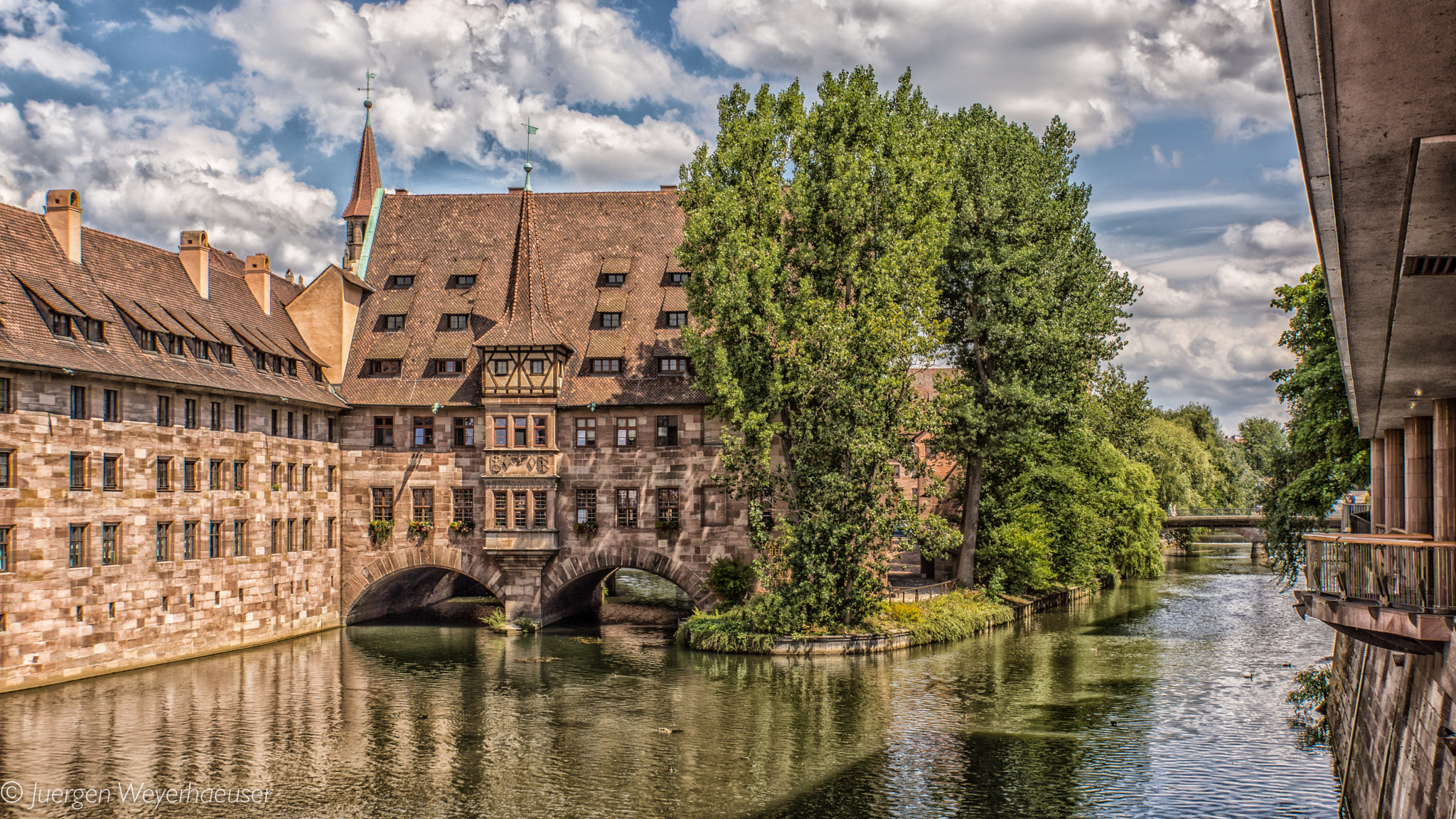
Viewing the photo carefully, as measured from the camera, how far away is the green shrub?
44.7 metres

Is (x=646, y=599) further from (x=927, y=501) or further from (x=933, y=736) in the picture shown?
(x=933, y=736)

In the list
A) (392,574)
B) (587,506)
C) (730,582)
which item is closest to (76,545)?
(392,574)

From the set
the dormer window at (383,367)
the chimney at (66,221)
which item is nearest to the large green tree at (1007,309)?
the dormer window at (383,367)

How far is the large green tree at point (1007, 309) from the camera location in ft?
152

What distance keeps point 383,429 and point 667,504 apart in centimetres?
1277

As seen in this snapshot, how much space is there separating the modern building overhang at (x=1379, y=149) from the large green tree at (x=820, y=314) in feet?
82.6

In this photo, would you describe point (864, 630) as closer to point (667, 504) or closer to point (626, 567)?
point (667, 504)

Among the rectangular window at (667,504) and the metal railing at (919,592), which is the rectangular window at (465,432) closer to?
the rectangular window at (667,504)

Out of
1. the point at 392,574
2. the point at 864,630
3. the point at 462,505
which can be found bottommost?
the point at 864,630

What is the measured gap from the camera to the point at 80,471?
35.8 metres

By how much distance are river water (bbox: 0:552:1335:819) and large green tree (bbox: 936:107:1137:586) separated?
28.9ft

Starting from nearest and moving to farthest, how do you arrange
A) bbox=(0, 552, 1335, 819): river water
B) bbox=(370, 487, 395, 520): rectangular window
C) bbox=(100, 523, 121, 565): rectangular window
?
bbox=(0, 552, 1335, 819): river water → bbox=(100, 523, 121, 565): rectangular window → bbox=(370, 487, 395, 520): rectangular window

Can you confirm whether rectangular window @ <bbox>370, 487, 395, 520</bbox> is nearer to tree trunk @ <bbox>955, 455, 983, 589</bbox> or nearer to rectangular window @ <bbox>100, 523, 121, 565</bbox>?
rectangular window @ <bbox>100, 523, 121, 565</bbox>

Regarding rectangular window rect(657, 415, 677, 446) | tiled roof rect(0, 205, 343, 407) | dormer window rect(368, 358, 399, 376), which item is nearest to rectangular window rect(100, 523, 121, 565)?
tiled roof rect(0, 205, 343, 407)
